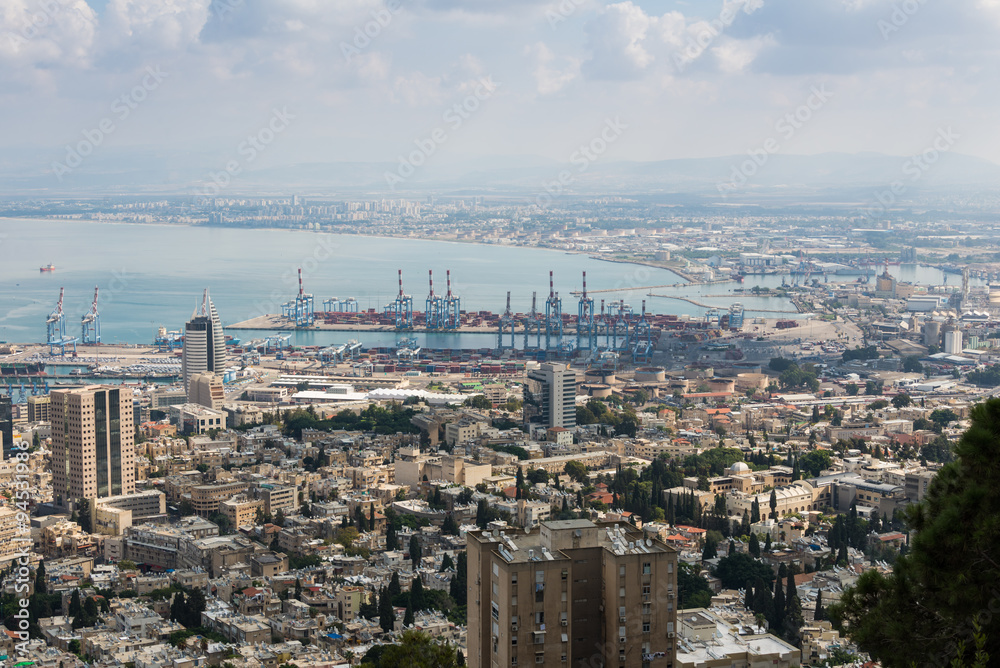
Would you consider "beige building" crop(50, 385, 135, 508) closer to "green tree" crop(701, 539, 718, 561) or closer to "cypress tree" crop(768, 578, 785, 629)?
"green tree" crop(701, 539, 718, 561)

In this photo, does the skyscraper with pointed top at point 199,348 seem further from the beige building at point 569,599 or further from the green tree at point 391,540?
the beige building at point 569,599

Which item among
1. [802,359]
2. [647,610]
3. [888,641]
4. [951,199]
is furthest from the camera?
[951,199]

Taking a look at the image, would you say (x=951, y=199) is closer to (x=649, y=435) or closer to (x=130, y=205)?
(x=130, y=205)

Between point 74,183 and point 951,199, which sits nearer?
point 951,199

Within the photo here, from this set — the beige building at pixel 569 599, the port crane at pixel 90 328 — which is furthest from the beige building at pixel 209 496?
the port crane at pixel 90 328

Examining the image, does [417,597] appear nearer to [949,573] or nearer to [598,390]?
[949,573]

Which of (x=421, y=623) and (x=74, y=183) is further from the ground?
(x=74, y=183)

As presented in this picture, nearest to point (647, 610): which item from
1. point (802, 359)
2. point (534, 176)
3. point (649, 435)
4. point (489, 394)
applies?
point (649, 435)
